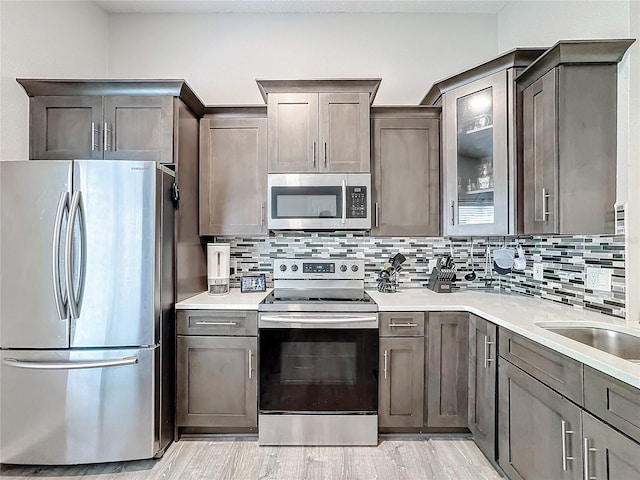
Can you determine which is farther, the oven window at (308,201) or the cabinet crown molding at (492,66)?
the oven window at (308,201)

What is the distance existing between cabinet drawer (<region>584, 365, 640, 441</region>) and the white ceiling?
2.83 meters

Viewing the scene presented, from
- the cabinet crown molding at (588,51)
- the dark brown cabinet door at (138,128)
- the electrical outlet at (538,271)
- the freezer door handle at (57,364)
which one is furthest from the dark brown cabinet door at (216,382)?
the cabinet crown molding at (588,51)

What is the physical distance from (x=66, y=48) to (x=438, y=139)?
2.71 m

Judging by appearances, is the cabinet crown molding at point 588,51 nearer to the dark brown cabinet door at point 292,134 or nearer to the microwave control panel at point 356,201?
the microwave control panel at point 356,201

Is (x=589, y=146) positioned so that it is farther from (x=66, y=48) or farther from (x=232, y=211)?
(x=66, y=48)

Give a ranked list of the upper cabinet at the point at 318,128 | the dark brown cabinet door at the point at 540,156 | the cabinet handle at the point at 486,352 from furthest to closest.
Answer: the upper cabinet at the point at 318,128 → the cabinet handle at the point at 486,352 → the dark brown cabinet door at the point at 540,156

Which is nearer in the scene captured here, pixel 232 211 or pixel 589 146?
pixel 589 146

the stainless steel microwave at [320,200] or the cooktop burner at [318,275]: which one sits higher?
the stainless steel microwave at [320,200]

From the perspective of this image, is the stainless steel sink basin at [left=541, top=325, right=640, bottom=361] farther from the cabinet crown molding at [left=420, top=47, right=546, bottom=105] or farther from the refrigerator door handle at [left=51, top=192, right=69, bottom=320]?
the refrigerator door handle at [left=51, top=192, right=69, bottom=320]

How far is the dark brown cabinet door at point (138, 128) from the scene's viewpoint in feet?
7.88

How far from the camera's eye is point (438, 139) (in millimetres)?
2758

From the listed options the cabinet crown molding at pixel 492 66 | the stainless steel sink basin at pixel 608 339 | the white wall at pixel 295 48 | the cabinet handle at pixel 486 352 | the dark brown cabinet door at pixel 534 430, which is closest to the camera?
the dark brown cabinet door at pixel 534 430

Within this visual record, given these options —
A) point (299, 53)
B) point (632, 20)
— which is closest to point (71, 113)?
point (299, 53)

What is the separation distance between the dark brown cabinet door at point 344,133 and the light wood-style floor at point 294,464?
1797mm
